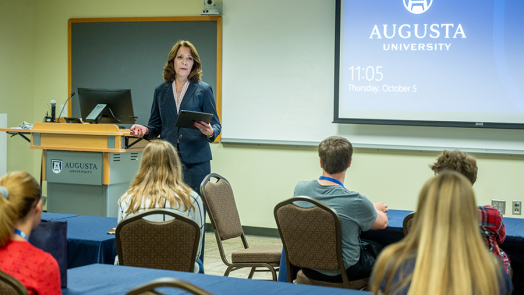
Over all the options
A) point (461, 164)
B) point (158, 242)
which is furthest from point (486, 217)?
point (158, 242)

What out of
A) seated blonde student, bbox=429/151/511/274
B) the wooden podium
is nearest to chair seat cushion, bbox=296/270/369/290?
seated blonde student, bbox=429/151/511/274

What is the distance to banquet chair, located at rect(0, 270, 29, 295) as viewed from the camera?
3.88ft

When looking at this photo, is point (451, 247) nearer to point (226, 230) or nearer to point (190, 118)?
point (226, 230)

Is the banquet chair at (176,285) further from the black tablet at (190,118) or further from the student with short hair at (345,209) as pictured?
the black tablet at (190,118)

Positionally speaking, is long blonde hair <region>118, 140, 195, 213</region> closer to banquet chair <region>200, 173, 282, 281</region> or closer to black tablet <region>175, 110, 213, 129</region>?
banquet chair <region>200, 173, 282, 281</region>

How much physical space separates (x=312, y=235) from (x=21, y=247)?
133 centimetres

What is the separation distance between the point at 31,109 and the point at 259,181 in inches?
121

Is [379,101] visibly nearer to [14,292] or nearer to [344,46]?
[344,46]

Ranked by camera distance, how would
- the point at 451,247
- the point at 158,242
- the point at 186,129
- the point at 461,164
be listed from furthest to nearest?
the point at 186,129 → the point at 461,164 → the point at 158,242 → the point at 451,247

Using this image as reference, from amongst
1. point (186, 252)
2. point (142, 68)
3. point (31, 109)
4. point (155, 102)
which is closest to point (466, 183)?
point (186, 252)

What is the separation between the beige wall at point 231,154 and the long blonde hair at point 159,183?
2761 mm

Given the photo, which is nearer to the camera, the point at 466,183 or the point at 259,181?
the point at 466,183

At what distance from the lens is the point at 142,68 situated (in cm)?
555

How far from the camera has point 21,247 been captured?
1.31 metres
